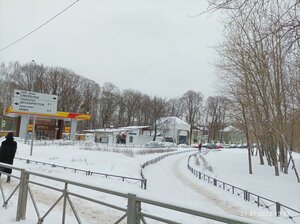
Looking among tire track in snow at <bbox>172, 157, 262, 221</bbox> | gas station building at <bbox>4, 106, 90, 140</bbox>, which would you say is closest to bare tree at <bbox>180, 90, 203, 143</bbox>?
gas station building at <bbox>4, 106, 90, 140</bbox>

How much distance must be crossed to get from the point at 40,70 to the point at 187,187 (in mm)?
65722

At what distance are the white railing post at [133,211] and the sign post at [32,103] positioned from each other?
20090 millimetres

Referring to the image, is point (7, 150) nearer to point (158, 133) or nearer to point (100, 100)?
point (100, 100)

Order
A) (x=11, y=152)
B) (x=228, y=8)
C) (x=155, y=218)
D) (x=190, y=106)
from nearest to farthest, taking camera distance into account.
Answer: (x=155, y=218)
(x=228, y=8)
(x=11, y=152)
(x=190, y=106)

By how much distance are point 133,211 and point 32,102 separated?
21.4 meters

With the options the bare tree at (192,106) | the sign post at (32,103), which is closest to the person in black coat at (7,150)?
the sign post at (32,103)

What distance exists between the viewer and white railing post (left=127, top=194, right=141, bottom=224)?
4156 millimetres

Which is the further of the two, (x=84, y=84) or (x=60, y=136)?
(x=84, y=84)

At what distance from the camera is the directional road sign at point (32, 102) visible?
2322 cm

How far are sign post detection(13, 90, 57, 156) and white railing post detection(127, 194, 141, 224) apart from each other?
2009 cm

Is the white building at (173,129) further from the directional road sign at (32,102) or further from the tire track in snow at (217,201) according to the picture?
the tire track in snow at (217,201)

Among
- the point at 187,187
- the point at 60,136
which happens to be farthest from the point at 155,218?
the point at 60,136

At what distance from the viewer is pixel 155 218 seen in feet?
12.8

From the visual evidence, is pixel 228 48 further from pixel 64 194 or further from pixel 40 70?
pixel 40 70
